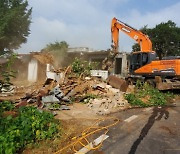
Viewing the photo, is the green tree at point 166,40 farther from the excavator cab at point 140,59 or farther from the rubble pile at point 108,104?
the rubble pile at point 108,104

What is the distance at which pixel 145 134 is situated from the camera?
8.45 metres

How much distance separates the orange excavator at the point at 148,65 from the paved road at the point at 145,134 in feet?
18.9

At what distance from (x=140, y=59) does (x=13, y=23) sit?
909 inches

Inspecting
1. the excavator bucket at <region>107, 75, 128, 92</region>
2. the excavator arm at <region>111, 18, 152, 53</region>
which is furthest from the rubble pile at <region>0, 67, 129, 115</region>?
the excavator arm at <region>111, 18, 152, 53</region>

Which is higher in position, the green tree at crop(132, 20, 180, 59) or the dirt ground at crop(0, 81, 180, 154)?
the green tree at crop(132, 20, 180, 59)

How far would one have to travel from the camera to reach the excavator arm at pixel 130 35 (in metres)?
19.9

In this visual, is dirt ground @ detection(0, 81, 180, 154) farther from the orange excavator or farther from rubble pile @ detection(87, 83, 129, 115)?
the orange excavator

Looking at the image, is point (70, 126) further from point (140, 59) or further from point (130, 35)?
point (130, 35)

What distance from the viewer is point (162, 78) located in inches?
685

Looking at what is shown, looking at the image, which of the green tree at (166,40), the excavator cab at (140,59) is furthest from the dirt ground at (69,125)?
the green tree at (166,40)

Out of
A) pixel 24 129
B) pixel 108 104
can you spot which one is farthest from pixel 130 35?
pixel 24 129

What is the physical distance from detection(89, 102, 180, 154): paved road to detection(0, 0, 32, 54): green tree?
27358mm

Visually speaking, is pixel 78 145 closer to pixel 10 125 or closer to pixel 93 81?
pixel 10 125

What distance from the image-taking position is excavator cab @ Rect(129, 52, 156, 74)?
18.9m
